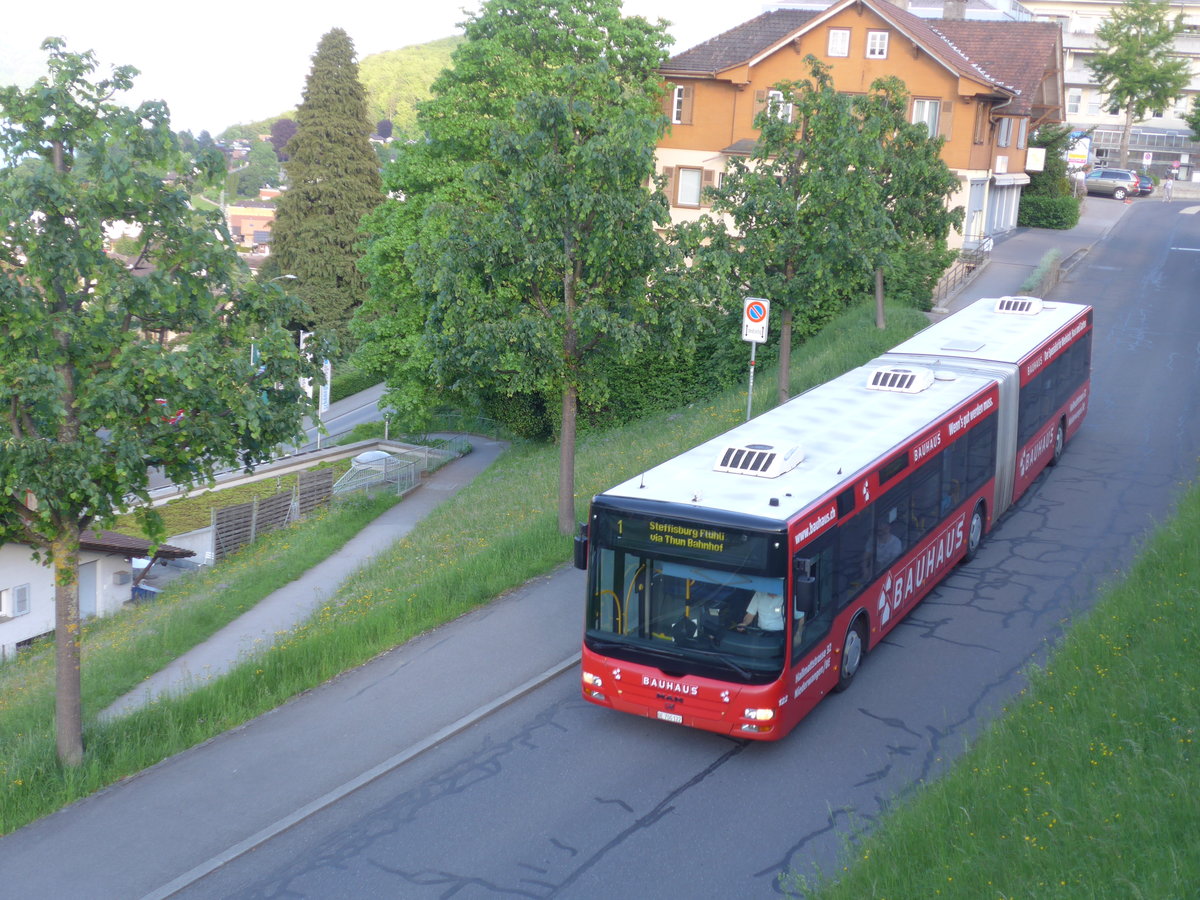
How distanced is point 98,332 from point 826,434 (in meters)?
7.21

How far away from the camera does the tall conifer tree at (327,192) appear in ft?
175

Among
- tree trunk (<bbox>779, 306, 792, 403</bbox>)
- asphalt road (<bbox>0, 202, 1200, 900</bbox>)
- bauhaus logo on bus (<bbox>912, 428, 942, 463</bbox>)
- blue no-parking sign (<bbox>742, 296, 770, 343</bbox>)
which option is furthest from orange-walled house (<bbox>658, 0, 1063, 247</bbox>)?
asphalt road (<bbox>0, 202, 1200, 900</bbox>)

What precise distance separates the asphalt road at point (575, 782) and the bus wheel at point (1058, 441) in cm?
407

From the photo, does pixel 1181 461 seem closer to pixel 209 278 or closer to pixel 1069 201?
pixel 209 278

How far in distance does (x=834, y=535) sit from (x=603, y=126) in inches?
279

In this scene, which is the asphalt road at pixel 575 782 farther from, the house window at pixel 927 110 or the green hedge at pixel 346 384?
the green hedge at pixel 346 384

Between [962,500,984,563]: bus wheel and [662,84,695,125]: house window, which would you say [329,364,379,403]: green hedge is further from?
[962,500,984,563]: bus wheel

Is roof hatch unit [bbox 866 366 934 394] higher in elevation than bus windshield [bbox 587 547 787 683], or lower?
higher

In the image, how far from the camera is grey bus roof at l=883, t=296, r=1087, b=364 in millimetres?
16609

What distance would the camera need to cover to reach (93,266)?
30.6 feet

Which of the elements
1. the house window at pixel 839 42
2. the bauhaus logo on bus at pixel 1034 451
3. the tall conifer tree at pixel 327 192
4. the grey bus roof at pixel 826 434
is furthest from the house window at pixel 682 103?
the bauhaus logo on bus at pixel 1034 451

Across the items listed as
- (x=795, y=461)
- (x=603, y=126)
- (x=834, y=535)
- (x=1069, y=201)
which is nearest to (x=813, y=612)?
(x=834, y=535)

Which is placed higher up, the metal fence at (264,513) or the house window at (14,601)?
the metal fence at (264,513)

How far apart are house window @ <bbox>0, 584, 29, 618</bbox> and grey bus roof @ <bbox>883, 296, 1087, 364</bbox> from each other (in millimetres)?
19392
